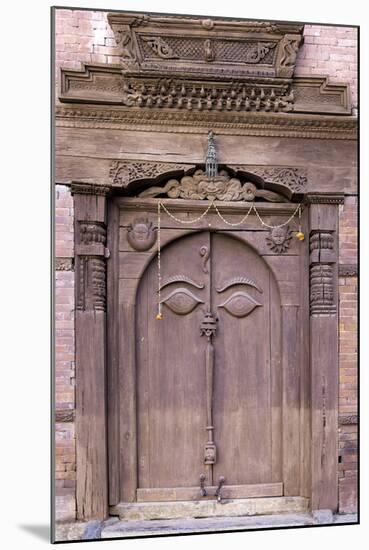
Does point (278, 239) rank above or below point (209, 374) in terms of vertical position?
above

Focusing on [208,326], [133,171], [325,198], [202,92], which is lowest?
[208,326]

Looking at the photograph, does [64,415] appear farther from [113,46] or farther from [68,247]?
[113,46]

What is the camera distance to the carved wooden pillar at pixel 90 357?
12.9 feet

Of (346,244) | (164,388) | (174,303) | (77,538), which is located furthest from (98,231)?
(77,538)

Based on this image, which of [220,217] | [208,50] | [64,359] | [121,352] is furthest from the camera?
[220,217]

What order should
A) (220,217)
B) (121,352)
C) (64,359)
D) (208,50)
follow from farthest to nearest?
(220,217) → (121,352) → (208,50) → (64,359)

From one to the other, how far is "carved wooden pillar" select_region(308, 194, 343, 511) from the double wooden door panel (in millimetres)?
162

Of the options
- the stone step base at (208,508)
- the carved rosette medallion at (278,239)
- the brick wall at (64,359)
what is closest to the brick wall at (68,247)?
the brick wall at (64,359)

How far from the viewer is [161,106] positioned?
13.2ft

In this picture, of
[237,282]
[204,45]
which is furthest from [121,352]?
[204,45]

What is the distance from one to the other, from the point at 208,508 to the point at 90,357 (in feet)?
4.57

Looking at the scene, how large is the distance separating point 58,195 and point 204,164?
1.03 metres

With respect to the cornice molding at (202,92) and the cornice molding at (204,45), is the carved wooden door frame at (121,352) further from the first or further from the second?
the cornice molding at (204,45)

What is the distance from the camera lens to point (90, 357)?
3.95m
